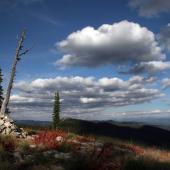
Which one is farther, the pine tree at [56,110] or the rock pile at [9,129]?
the pine tree at [56,110]

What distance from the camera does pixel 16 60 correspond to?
3152cm

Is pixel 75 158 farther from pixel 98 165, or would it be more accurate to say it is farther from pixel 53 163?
pixel 98 165

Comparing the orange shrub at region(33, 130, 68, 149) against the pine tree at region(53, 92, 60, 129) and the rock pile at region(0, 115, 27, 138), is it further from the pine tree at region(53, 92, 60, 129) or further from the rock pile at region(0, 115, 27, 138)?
the pine tree at region(53, 92, 60, 129)

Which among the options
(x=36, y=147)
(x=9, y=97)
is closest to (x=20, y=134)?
(x=36, y=147)

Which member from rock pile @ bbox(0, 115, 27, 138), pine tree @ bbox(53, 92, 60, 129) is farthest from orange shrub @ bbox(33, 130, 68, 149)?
pine tree @ bbox(53, 92, 60, 129)

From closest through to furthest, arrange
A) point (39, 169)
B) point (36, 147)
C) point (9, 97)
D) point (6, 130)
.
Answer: point (39, 169) < point (36, 147) < point (6, 130) < point (9, 97)

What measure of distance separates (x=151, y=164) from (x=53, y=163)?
3866 millimetres

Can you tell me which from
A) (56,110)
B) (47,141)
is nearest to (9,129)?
(47,141)

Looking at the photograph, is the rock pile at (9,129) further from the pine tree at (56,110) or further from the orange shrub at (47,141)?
the pine tree at (56,110)

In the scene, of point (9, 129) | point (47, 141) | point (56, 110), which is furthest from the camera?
point (56, 110)

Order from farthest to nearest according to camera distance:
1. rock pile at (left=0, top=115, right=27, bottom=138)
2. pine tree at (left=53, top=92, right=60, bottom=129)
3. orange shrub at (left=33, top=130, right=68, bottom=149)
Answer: pine tree at (left=53, top=92, right=60, bottom=129) < rock pile at (left=0, top=115, right=27, bottom=138) < orange shrub at (left=33, top=130, right=68, bottom=149)

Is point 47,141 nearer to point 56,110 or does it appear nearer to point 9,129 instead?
point 9,129

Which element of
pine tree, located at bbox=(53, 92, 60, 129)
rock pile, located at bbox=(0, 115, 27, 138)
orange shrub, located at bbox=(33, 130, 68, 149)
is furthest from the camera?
pine tree, located at bbox=(53, 92, 60, 129)

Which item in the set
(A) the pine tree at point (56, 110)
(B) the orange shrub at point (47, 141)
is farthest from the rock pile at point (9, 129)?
(A) the pine tree at point (56, 110)
